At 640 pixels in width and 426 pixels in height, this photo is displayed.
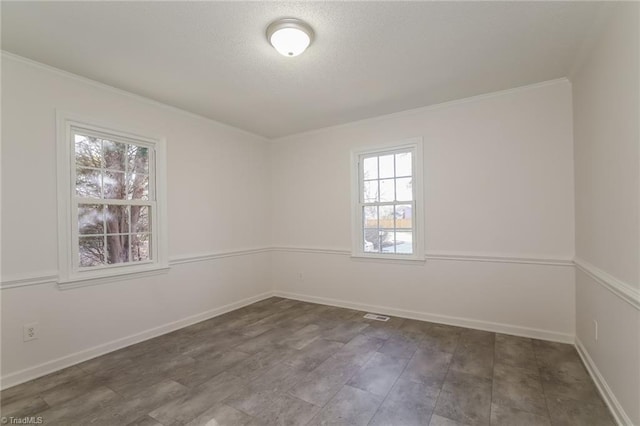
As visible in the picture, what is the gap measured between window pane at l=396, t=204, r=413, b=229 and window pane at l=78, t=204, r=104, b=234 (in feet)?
11.1

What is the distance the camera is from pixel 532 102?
3.10m

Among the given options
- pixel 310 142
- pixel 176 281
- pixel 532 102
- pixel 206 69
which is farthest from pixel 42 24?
pixel 532 102

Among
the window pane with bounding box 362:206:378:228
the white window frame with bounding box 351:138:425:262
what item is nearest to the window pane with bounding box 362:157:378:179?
the white window frame with bounding box 351:138:425:262

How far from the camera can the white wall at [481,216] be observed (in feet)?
9.86

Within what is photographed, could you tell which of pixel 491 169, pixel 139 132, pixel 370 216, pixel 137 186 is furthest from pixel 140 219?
pixel 491 169

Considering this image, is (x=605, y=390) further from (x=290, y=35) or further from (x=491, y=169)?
(x=290, y=35)

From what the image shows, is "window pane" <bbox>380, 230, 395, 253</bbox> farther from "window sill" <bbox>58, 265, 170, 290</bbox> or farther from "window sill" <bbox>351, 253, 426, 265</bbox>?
"window sill" <bbox>58, 265, 170, 290</bbox>

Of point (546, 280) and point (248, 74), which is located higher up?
point (248, 74)

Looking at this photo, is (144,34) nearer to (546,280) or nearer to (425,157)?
(425,157)

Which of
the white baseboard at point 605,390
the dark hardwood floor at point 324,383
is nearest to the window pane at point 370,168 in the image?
the dark hardwood floor at point 324,383

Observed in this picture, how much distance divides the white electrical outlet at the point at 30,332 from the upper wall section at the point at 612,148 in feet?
13.9

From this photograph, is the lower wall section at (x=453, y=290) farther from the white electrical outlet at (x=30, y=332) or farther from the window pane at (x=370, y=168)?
the white electrical outlet at (x=30, y=332)

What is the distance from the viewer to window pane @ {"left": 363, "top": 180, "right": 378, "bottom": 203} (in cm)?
414

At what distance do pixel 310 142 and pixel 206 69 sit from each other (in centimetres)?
218
